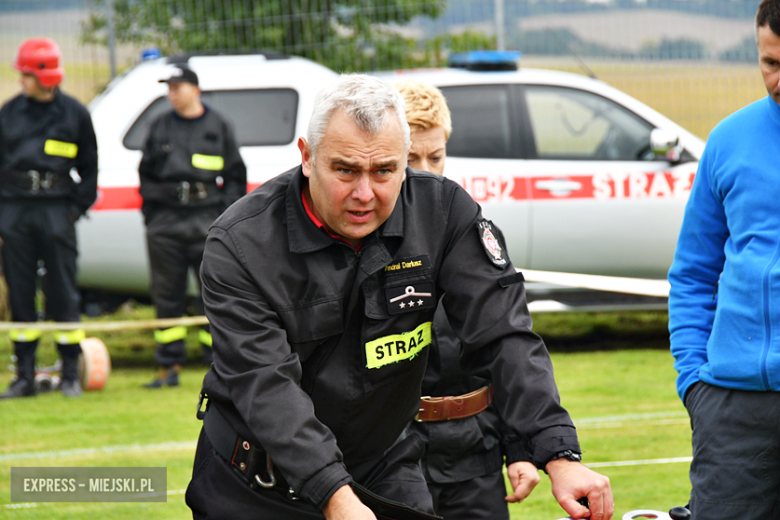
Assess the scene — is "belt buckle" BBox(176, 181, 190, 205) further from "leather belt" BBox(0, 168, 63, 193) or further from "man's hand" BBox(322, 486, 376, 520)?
"man's hand" BBox(322, 486, 376, 520)

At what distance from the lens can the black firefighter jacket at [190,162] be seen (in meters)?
7.38

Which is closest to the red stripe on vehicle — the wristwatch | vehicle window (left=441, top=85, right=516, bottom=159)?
vehicle window (left=441, top=85, right=516, bottom=159)

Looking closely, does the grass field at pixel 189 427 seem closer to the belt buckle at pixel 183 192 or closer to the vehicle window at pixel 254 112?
the belt buckle at pixel 183 192

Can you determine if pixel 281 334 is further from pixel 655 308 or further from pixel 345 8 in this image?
pixel 345 8

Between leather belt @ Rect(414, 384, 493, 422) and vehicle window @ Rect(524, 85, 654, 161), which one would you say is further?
vehicle window @ Rect(524, 85, 654, 161)

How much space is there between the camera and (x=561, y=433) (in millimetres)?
2254

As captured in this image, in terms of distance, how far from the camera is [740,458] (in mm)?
2633

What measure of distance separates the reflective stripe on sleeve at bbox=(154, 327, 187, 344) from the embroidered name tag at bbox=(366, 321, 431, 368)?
5216 millimetres

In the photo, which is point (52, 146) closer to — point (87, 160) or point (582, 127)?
point (87, 160)

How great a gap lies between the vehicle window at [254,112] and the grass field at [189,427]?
204 centimetres

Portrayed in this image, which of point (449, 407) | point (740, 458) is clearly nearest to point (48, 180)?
point (449, 407)

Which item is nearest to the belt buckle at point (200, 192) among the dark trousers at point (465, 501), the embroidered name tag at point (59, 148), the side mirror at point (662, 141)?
the embroidered name tag at point (59, 148)

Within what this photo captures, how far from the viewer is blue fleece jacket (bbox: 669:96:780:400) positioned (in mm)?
2578

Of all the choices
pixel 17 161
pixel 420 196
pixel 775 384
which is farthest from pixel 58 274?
pixel 775 384
